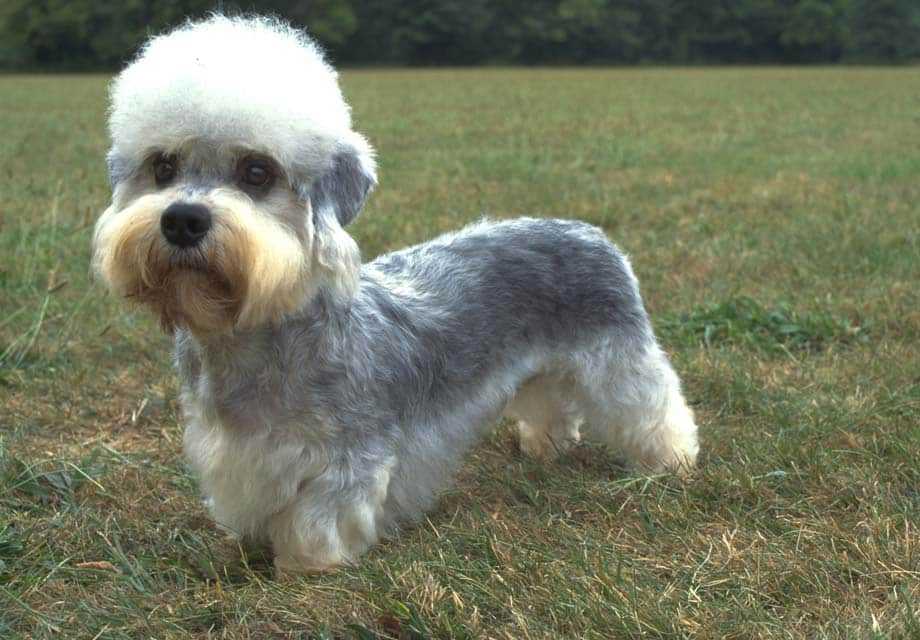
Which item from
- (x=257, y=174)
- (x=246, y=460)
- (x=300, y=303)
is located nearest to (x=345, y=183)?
(x=257, y=174)

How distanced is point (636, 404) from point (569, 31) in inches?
2522

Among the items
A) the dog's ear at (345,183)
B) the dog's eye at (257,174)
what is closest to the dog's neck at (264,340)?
the dog's ear at (345,183)

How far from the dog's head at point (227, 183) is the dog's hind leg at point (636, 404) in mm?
1408

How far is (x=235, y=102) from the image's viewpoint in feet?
9.71

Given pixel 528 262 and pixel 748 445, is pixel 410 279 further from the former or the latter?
pixel 748 445

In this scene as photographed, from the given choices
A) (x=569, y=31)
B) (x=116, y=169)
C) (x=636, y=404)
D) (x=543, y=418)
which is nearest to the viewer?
(x=116, y=169)

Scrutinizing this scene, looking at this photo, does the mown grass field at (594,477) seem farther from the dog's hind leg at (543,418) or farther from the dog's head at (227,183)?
the dog's head at (227,183)

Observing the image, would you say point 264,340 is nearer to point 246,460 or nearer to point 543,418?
point 246,460

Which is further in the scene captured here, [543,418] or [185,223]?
[543,418]

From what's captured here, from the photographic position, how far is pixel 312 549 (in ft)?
11.0

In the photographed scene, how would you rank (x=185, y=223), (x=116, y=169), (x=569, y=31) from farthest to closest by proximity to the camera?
(x=569, y=31), (x=116, y=169), (x=185, y=223)

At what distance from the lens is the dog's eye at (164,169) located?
3102 millimetres

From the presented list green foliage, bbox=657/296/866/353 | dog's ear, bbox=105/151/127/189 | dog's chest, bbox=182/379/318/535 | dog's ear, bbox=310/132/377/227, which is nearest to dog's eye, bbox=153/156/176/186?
dog's ear, bbox=105/151/127/189

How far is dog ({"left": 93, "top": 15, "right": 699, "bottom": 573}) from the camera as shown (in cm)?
298
